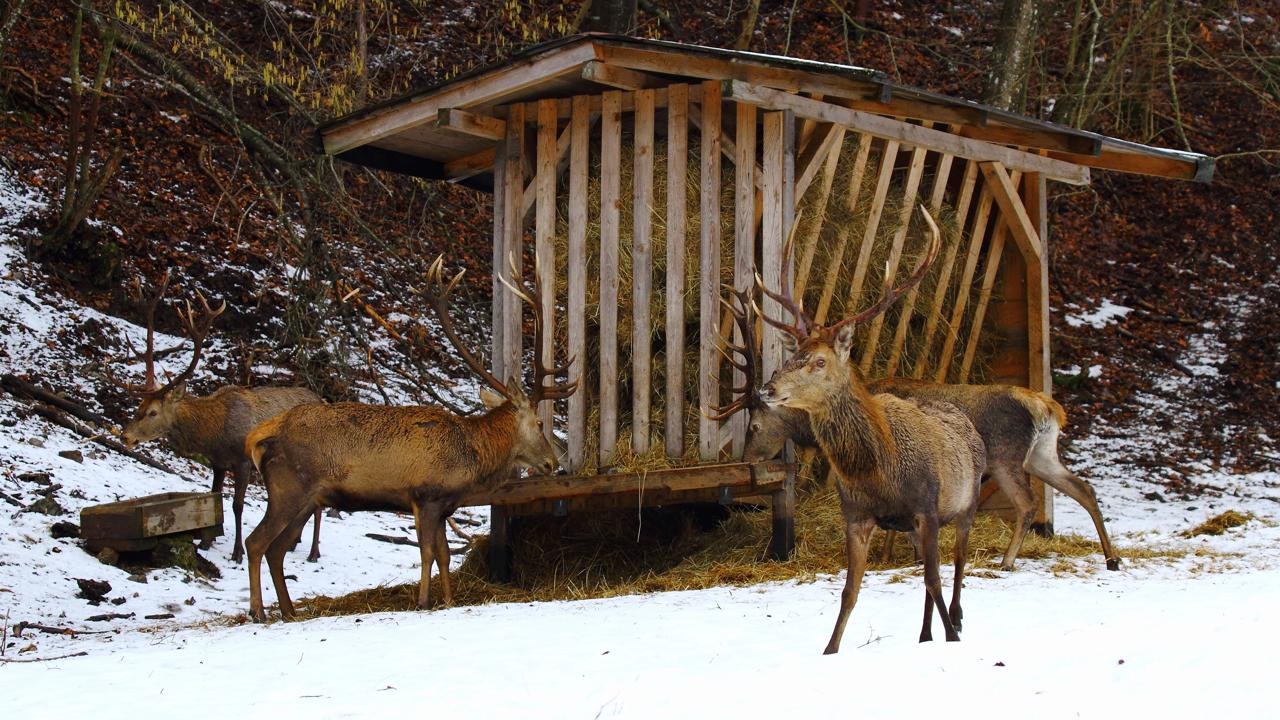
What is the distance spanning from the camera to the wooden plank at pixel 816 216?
9773 mm

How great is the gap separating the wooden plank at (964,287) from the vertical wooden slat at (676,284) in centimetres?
244

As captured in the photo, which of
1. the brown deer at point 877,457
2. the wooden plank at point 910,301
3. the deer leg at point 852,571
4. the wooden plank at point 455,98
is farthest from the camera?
the wooden plank at point 910,301

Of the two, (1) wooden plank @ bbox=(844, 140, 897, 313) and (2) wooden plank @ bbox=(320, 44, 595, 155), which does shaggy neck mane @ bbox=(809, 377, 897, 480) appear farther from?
(2) wooden plank @ bbox=(320, 44, 595, 155)

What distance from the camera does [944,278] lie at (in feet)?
35.2

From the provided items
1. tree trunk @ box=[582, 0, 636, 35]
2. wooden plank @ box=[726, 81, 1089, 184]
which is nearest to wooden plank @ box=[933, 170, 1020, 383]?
wooden plank @ box=[726, 81, 1089, 184]

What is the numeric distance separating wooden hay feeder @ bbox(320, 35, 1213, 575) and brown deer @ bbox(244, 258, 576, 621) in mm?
719

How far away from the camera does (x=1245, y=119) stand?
22.5 m

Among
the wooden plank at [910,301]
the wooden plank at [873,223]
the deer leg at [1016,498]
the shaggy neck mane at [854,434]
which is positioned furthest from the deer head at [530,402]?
the deer leg at [1016,498]

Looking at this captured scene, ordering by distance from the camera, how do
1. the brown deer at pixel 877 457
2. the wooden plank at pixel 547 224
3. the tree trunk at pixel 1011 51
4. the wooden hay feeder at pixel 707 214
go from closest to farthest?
the brown deer at pixel 877 457
the wooden hay feeder at pixel 707 214
the wooden plank at pixel 547 224
the tree trunk at pixel 1011 51

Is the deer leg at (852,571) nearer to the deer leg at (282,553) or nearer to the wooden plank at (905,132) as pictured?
the wooden plank at (905,132)

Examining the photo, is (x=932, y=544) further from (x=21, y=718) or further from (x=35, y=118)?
(x=35, y=118)

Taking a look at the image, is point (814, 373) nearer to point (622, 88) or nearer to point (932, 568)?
point (932, 568)

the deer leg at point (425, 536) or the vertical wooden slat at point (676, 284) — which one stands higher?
the vertical wooden slat at point (676, 284)

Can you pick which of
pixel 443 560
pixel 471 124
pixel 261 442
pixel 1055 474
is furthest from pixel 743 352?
pixel 261 442
